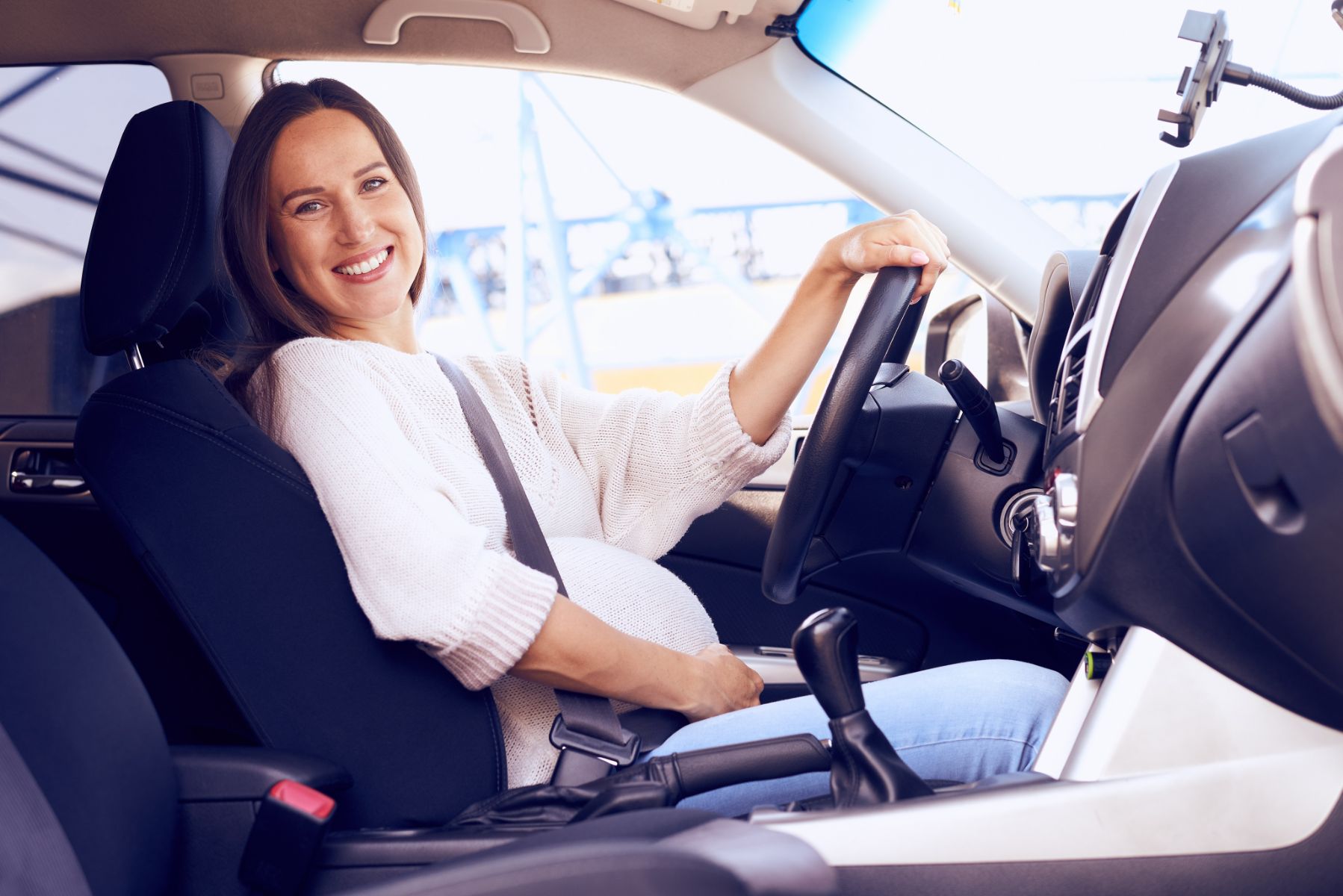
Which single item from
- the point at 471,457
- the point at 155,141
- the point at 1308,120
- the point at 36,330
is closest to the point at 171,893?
the point at 471,457

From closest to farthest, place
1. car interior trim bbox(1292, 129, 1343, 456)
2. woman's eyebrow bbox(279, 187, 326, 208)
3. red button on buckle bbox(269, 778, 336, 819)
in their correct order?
car interior trim bbox(1292, 129, 1343, 456)
red button on buckle bbox(269, 778, 336, 819)
woman's eyebrow bbox(279, 187, 326, 208)

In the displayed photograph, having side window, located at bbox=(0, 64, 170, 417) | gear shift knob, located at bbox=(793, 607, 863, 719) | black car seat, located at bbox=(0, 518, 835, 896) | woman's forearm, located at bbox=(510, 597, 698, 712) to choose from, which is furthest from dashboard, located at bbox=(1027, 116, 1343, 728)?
side window, located at bbox=(0, 64, 170, 417)

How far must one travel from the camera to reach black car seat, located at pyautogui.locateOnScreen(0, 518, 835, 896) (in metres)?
0.65

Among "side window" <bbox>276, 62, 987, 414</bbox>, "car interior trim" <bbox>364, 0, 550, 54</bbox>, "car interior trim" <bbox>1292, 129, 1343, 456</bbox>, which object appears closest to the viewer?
"car interior trim" <bbox>1292, 129, 1343, 456</bbox>

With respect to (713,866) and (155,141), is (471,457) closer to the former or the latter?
(155,141)

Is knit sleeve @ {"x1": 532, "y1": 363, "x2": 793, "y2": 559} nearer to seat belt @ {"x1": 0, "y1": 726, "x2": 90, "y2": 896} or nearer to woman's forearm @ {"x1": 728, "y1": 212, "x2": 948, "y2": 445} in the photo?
woman's forearm @ {"x1": 728, "y1": 212, "x2": 948, "y2": 445}

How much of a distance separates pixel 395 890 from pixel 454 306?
25.0 ft

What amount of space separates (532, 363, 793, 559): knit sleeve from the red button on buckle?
0.60m

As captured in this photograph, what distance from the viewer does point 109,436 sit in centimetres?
106

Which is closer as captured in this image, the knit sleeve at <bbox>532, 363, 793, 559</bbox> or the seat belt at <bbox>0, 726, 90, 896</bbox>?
the seat belt at <bbox>0, 726, 90, 896</bbox>

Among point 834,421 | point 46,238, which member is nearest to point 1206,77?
point 834,421

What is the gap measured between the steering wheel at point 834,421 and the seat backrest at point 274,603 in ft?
1.12

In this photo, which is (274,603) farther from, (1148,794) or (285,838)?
(1148,794)

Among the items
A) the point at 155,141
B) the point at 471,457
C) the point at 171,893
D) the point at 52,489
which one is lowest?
the point at 52,489
